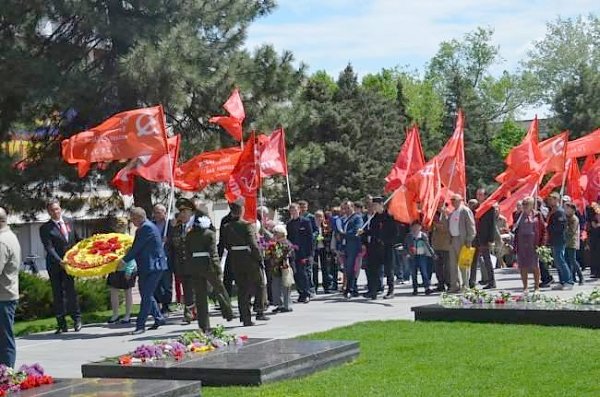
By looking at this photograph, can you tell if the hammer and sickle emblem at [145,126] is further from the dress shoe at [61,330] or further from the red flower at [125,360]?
the red flower at [125,360]

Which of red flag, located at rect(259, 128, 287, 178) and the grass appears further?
red flag, located at rect(259, 128, 287, 178)

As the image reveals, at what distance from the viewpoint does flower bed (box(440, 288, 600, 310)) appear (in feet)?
52.2

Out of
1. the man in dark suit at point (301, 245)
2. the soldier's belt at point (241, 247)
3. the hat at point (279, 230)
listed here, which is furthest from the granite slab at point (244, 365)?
the man in dark suit at point (301, 245)

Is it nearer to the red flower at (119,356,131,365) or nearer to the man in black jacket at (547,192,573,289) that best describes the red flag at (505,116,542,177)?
the man in black jacket at (547,192,573,289)

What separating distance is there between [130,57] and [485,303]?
997 centimetres

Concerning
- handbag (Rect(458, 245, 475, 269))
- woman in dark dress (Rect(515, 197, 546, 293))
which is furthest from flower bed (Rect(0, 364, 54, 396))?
woman in dark dress (Rect(515, 197, 546, 293))

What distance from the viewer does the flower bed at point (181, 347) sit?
1220cm

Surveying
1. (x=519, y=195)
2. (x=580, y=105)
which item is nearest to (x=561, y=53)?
(x=580, y=105)

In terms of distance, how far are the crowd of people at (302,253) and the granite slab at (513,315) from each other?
2.71 meters

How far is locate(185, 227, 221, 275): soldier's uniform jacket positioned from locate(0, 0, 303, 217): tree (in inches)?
309

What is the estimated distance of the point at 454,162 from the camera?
78.8 feet

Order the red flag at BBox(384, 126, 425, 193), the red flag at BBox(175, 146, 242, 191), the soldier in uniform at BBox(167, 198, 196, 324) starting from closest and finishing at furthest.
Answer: the soldier in uniform at BBox(167, 198, 196, 324) < the red flag at BBox(175, 146, 242, 191) < the red flag at BBox(384, 126, 425, 193)

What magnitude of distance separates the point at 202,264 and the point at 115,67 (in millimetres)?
9107

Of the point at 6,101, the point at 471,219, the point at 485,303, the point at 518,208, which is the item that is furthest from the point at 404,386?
the point at 6,101
